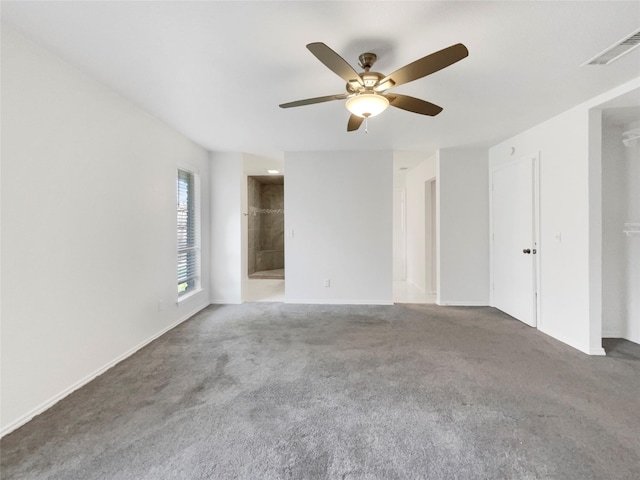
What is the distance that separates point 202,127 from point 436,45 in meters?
2.71

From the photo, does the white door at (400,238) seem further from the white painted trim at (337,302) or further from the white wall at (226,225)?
the white wall at (226,225)

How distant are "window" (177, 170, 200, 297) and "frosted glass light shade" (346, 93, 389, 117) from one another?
2776mm

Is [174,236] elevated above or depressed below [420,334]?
above

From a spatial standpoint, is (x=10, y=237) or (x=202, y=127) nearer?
(x=10, y=237)

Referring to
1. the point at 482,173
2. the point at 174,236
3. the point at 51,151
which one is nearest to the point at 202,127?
the point at 174,236

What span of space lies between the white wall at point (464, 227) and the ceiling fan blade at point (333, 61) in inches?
124

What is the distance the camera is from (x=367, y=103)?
6.30 ft

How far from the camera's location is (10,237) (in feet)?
5.58

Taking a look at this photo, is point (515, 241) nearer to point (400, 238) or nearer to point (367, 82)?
point (400, 238)

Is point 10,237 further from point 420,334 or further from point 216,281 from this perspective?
point 420,334

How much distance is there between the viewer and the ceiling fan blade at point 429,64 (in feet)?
4.81

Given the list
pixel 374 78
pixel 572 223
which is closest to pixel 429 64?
pixel 374 78

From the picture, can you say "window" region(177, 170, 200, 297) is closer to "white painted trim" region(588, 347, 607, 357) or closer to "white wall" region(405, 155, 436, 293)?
"white wall" region(405, 155, 436, 293)

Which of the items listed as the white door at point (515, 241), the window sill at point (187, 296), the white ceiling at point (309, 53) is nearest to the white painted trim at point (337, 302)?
the window sill at point (187, 296)
